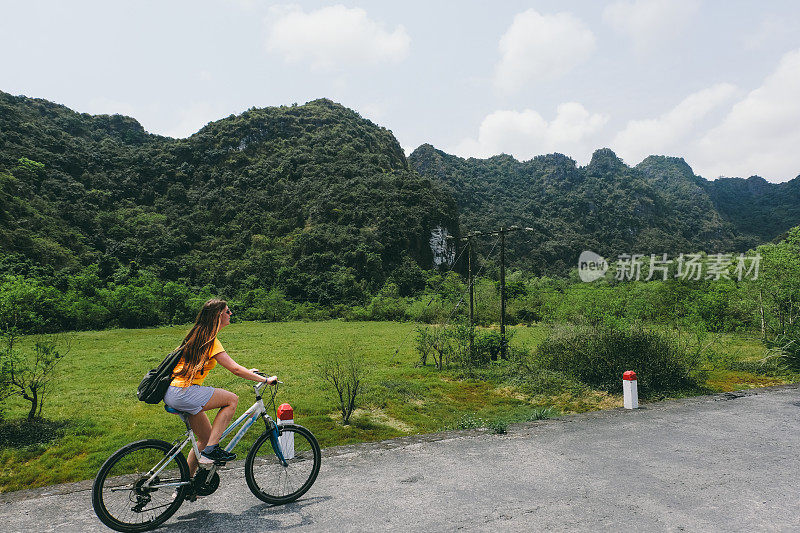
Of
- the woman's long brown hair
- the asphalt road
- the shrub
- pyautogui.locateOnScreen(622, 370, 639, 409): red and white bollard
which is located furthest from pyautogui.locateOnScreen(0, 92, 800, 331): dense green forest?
the woman's long brown hair

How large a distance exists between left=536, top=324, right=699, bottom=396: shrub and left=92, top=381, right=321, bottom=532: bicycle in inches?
377

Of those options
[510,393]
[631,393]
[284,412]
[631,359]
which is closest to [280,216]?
[510,393]

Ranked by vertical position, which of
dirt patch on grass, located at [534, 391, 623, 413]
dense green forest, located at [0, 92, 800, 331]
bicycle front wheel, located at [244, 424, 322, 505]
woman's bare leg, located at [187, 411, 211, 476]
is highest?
dense green forest, located at [0, 92, 800, 331]

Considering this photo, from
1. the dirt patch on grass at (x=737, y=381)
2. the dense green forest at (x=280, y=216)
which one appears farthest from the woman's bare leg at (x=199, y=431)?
the dense green forest at (x=280, y=216)

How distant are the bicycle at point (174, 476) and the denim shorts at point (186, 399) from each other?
10 cm

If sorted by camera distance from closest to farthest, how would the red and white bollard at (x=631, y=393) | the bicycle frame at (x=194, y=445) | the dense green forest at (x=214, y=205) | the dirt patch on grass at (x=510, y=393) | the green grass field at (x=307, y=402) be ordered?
the bicycle frame at (x=194, y=445), the green grass field at (x=307, y=402), the red and white bollard at (x=631, y=393), the dirt patch on grass at (x=510, y=393), the dense green forest at (x=214, y=205)

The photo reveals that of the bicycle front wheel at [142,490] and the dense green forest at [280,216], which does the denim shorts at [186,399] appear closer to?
the bicycle front wheel at [142,490]

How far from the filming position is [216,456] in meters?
4.00

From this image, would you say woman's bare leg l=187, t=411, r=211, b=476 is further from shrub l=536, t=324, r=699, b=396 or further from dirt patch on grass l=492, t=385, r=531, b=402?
shrub l=536, t=324, r=699, b=396

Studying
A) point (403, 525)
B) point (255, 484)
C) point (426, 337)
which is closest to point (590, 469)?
point (403, 525)

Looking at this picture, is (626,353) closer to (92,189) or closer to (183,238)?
→ (183,238)

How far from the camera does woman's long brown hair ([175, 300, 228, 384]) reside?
3.92 m

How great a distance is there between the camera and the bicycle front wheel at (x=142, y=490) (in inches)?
144

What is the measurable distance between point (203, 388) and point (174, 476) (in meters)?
0.81
